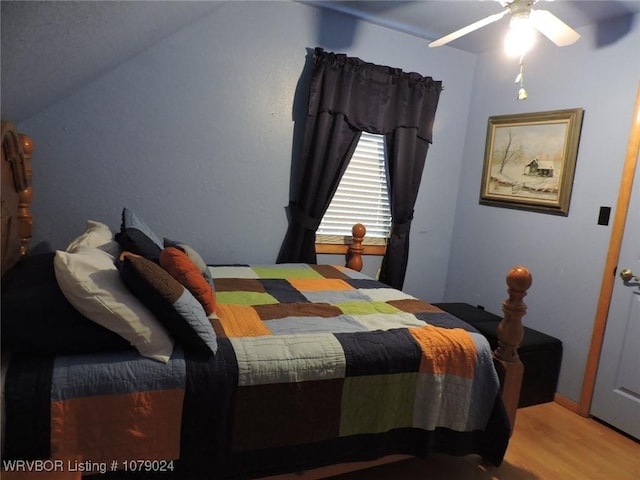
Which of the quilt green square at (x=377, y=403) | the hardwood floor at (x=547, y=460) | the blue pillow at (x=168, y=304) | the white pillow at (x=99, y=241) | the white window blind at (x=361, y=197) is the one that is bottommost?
the hardwood floor at (x=547, y=460)

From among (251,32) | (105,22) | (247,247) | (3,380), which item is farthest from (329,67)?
(3,380)

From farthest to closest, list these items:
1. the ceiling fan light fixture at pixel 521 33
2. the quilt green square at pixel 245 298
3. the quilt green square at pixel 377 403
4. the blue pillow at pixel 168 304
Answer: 1. the quilt green square at pixel 245 298
2. the ceiling fan light fixture at pixel 521 33
3. the quilt green square at pixel 377 403
4. the blue pillow at pixel 168 304

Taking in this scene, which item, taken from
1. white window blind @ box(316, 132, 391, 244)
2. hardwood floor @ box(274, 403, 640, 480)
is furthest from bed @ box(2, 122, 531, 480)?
white window blind @ box(316, 132, 391, 244)

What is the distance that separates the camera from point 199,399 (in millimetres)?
1415

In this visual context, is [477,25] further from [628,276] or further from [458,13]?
[628,276]

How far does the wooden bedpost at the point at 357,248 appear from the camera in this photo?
3.28 meters

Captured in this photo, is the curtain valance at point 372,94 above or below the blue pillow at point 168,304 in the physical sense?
above

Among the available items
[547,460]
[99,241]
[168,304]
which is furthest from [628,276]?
[99,241]

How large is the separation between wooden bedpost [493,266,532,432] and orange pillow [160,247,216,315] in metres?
1.29

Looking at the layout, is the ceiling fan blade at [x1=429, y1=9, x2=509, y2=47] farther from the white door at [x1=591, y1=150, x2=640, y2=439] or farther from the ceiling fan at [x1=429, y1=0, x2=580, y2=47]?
the white door at [x1=591, y1=150, x2=640, y2=439]

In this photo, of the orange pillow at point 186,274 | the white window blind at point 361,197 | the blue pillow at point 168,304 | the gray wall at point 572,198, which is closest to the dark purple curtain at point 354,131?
the white window blind at point 361,197

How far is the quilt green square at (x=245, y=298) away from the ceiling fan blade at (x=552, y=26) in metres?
1.77

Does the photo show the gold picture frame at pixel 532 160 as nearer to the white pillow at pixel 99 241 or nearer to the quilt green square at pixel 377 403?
the quilt green square at pixel 377 403

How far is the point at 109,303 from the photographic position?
1362 mm
